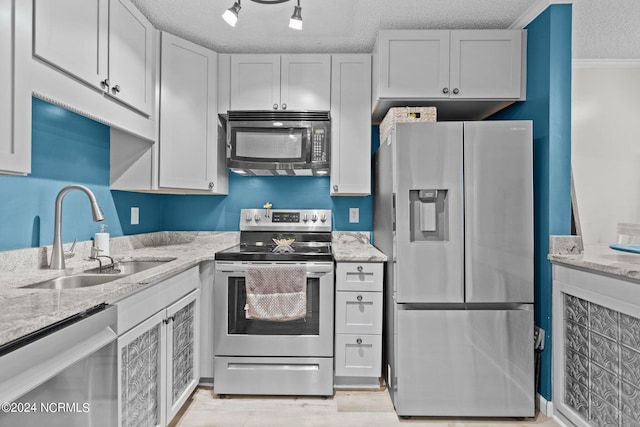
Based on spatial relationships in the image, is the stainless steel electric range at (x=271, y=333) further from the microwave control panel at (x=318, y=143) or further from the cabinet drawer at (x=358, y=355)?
the microwave control panel at (x=318, y=143)

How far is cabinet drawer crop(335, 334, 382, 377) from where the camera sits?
91.0 inches

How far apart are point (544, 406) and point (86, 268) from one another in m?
2.67

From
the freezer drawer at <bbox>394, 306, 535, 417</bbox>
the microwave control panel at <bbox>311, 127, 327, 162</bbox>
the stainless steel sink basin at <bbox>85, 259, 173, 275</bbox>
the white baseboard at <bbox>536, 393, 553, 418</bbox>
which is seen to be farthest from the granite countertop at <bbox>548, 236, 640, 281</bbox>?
the stainless steel sink basin at <bbox>85, 259, 173, 275</bbox>

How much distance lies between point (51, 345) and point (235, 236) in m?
2.02

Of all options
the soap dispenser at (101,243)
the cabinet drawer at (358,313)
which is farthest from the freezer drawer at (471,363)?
the soap dispenser at (101,243)

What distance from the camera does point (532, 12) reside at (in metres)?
2.22

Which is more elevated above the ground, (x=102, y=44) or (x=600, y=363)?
(x=102, y=44)

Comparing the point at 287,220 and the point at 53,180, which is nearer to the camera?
the point at 53,180

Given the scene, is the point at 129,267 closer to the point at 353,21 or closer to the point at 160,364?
the point at 160,364

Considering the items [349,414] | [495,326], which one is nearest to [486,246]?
[495,326]

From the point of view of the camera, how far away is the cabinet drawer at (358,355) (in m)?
2.31

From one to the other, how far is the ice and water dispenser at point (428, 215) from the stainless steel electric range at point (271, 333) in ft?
1.98

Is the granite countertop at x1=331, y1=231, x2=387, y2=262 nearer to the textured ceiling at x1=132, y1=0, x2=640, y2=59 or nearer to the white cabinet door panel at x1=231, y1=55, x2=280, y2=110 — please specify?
the white cabinet door panel at x1=231, y1=55, x2=280, y2=110

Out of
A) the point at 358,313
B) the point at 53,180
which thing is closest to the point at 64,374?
the point at 53,180
